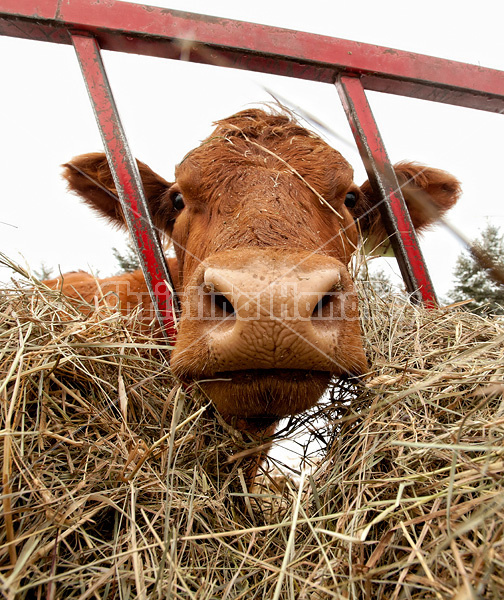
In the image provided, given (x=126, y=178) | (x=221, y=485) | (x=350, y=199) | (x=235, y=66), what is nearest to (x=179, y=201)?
(x=126, y=178)

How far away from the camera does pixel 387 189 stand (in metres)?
2.73

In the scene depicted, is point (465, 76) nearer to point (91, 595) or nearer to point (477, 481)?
point (477, 481)

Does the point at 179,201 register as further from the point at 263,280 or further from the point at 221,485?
the point at 221,485

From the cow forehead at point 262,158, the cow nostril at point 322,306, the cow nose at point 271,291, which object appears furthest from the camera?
the cow forehead at point 262,158

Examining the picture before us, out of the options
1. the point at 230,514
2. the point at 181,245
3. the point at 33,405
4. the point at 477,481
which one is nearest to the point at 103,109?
the point at 181,245

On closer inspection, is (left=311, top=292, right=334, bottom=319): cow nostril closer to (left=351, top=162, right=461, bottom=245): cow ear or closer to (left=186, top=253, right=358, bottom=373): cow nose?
(left=186, top=253, right=358, bottom=373): cow nose

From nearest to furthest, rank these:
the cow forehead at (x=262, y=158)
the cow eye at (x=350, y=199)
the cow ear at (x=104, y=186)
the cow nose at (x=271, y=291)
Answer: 1. the cow nose at (x=271, y=291)
2. the cow forehead at (x=262, y=158)
3. the cow eye at (x=350, y=199)
4. the cow ear at (x=104, y=186)

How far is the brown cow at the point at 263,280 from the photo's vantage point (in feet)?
4.33

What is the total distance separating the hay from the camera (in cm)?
99

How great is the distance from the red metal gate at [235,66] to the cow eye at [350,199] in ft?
0.59

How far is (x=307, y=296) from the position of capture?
1311 millimetres

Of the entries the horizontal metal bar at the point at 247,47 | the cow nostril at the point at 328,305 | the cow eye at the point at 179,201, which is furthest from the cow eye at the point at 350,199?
the cow nostril at the point at 328,305

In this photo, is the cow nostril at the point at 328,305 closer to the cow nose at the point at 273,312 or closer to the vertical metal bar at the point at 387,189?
the cow nose at the point at 273,312

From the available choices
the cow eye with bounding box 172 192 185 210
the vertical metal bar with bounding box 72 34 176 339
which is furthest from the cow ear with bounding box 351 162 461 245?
the vertical metal bar with bounding box 72 34 176 339
